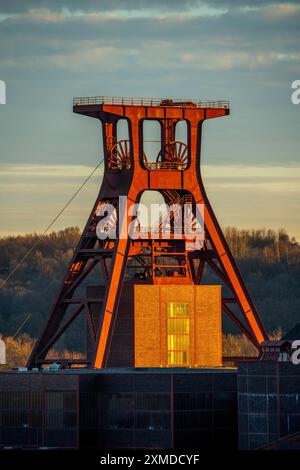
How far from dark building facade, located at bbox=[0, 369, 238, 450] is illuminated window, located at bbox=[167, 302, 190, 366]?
1627 centimetres

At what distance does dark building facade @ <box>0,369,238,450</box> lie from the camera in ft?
450

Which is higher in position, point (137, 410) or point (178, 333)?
point (178, 333)

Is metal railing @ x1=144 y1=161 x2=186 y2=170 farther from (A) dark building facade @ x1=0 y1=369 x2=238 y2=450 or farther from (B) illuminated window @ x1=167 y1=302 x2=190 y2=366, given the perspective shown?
(A) dark building facade @ x1=0 y1=369 x2=238 y2=450

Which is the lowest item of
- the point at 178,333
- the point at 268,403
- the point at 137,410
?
the point at 137,410

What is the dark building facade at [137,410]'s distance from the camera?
5404 inches

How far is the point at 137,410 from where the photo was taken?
138 m

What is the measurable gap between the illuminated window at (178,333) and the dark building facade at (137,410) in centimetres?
1627

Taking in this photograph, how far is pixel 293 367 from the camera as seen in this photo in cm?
13050

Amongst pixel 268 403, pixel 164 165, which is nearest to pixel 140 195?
pixel 164 165

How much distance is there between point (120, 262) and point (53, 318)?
22.4 feet

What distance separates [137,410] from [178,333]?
18.9 metres

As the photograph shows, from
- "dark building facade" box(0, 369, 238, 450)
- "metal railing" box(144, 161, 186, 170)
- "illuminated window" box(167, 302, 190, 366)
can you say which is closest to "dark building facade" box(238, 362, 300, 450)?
"dark building facade" box(0, 369, 238, 450)

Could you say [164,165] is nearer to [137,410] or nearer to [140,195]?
[140,195]
